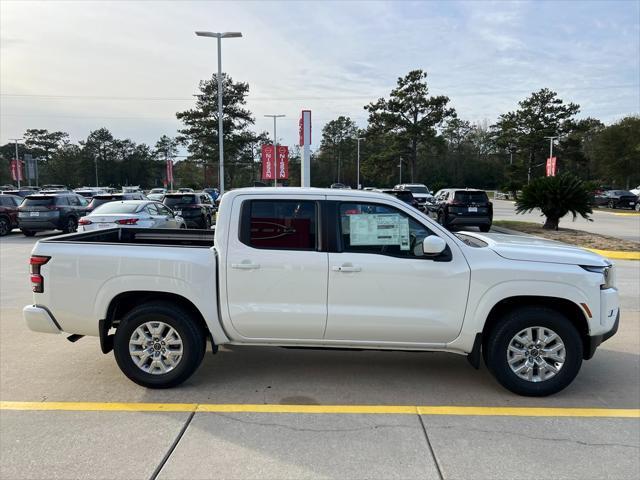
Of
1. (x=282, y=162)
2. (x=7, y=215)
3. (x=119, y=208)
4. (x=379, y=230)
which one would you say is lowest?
(x=7, y=215)

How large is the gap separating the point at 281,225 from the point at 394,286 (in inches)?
43.7

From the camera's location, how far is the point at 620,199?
132 feet

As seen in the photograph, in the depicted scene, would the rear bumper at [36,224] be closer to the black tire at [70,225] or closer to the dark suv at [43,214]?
the dark suv at [43,214]

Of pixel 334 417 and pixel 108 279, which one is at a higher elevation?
pixel 108 279

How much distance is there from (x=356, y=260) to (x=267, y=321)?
938mm

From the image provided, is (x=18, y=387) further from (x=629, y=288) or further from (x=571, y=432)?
(x=629, y=288)

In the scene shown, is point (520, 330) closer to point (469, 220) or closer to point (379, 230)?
point (379, 230)

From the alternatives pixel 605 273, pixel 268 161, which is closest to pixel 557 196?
pixel 268 161

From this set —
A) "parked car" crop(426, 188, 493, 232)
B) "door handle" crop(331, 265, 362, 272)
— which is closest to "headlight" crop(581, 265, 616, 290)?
"door handle" crop(331, 265, 362, 272)

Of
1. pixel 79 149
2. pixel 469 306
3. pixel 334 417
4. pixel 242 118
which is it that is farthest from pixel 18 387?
pixel 79 149

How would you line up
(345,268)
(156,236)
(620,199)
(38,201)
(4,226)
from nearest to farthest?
(345,268) → (156,236) → (38,201) → (4,226) → (620,199)

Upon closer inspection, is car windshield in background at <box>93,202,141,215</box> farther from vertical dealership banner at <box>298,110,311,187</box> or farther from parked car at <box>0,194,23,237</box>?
parked car at <box>0,194,23,237</box>

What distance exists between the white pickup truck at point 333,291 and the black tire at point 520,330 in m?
0.01

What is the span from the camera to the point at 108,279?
4340 millimetres
